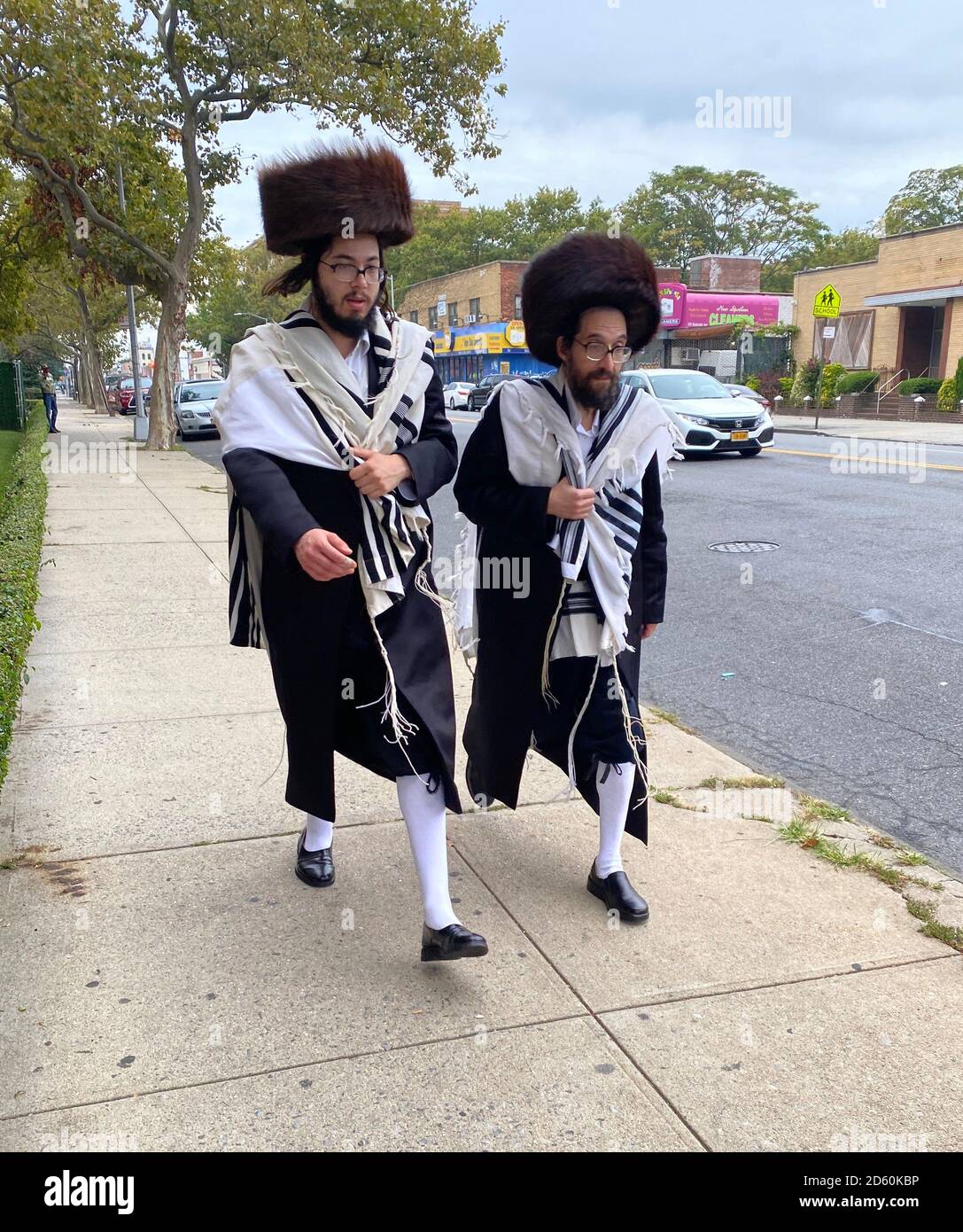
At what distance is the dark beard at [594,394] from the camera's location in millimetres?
2832

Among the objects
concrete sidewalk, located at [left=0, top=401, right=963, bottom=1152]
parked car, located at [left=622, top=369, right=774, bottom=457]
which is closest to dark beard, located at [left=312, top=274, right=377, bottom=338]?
concrete sidewalk, located at [left=0, top=401, right=963, bottom=1152]

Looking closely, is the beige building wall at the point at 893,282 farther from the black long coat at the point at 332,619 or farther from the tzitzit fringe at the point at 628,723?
the black long coat at the point at 332,619

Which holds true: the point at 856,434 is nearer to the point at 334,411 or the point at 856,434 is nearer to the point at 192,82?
the point at 192,82

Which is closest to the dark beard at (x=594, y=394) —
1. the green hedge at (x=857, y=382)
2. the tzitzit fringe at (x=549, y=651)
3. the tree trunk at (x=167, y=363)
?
the tzitzit fringe at (x=549, y=651)

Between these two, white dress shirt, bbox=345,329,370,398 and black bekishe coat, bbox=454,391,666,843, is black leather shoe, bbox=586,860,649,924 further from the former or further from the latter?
white dress shirt, bbox=345,329,370,398

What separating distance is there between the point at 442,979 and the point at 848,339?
36084 millimetres

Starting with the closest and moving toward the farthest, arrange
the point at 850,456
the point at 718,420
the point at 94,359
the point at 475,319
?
the point at 718,420
the point at 850,456
the point at 94,359
the point at 475,319

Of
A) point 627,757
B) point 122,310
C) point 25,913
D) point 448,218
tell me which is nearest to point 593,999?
point 627,757

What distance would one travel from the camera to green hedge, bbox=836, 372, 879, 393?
31891 millimetres

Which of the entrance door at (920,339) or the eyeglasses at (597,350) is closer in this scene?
the eyeglasses at (597,350)

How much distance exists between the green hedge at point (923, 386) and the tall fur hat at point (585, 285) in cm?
2918

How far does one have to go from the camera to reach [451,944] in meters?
2.65

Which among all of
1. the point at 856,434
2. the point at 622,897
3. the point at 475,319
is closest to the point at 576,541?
the point at 622,897

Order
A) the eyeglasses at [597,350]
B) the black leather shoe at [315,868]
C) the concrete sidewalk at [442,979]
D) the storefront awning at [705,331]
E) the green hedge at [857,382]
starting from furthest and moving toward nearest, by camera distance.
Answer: the storefront awning at [705,331], the green hedge at [857,382], the black leather shoe at [315,868], the eyeglasses at [597,350], the concrete sidewalk at [442,979]
